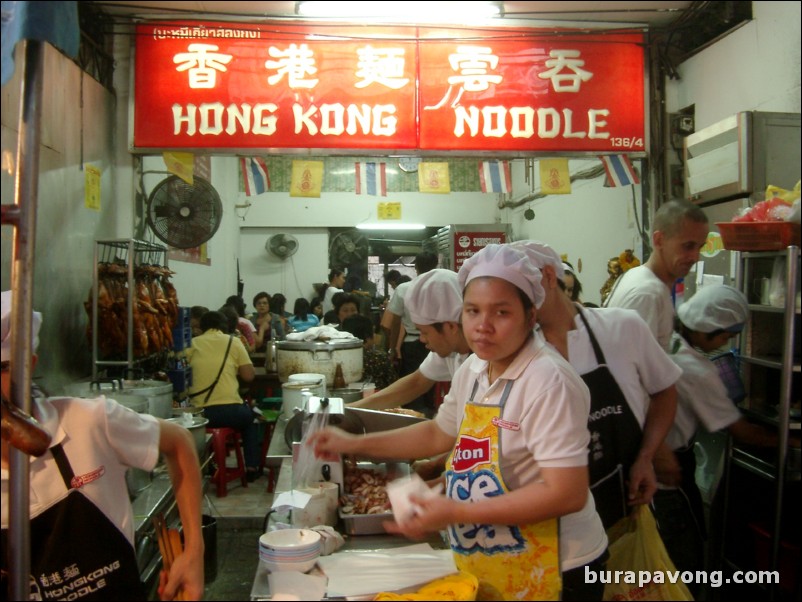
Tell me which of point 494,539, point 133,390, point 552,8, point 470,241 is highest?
point 470,241

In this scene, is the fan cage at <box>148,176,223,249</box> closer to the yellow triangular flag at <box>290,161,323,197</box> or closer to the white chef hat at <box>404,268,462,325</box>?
the yellow triangular flag at <box>290,161,323,197</box>

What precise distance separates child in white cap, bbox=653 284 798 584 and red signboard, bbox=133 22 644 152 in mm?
2014

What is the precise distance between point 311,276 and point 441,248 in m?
Answer: 3.73

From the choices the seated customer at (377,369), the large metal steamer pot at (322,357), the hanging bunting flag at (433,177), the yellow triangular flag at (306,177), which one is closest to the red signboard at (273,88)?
the yellow triangular flag at (306,177)

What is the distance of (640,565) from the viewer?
1.77 meters

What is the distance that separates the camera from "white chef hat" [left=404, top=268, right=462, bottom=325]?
2764 millimetres

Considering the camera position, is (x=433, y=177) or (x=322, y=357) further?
(x=433, y=177)

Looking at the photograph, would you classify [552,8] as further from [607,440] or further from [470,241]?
[470,241]

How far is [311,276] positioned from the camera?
1141 cm

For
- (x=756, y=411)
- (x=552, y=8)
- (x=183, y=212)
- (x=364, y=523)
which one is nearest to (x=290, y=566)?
(x=364, y=523)

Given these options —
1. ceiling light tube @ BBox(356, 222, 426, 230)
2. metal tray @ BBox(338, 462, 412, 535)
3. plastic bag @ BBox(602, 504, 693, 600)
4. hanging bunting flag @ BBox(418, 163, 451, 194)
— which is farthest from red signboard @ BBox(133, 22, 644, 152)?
ceiling light tube @ BBox(356, 222, 426, 230)

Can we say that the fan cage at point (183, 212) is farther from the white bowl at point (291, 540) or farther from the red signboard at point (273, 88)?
the white bowl at point (291, 540)

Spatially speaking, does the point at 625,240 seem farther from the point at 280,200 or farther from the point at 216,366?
the point at 280,200

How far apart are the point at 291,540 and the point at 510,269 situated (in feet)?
3.17
